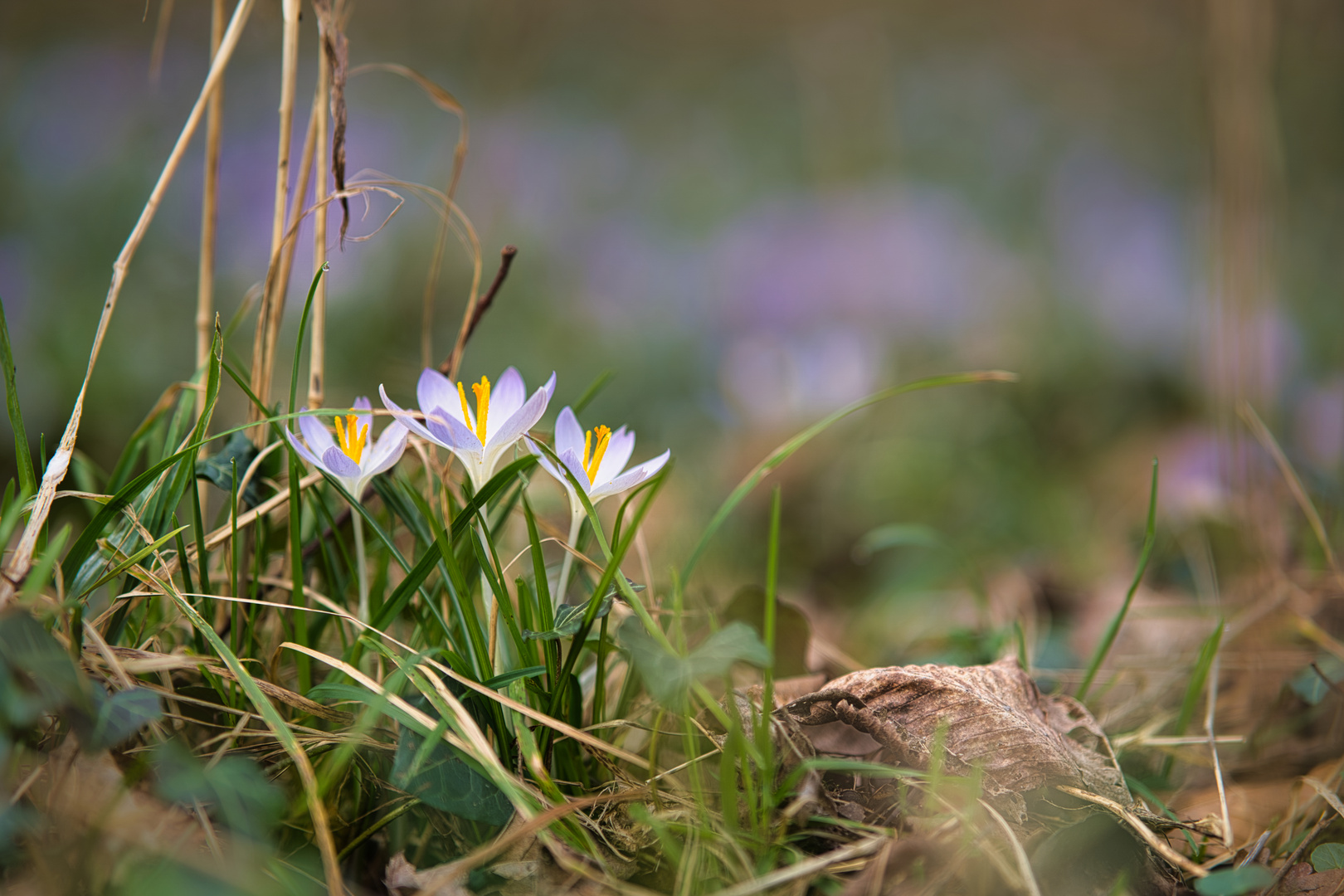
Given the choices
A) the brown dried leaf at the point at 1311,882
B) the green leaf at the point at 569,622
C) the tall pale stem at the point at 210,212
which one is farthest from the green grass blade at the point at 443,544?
the brown dried leaf at the point at 1311,882

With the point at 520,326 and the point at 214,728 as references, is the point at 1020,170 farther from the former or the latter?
the point at 214,728

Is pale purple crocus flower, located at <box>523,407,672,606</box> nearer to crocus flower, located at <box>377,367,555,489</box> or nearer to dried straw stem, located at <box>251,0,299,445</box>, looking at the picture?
crocus flower, located at <box>377,367,555,489</box>

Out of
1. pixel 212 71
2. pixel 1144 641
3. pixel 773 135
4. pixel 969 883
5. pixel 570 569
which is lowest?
pixel 1144 641

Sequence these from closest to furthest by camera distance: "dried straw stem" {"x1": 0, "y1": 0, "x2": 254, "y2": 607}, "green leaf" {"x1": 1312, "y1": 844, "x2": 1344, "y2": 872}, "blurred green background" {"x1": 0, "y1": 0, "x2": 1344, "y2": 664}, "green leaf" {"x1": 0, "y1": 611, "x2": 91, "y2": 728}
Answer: "green leaf" {"x1": 0, "y1": 611, "x2": 91, "y2": 728} → "dried straw stem" {"x1": 0, "y1": 0, "x2": 254, "y2": 607} → "green leaf" {"x1": 1312, "y1": 844, "x2": 1344, "y2": 872} → "blurred green background" {"x1": 0, "y1": 0, "x2": 1344, "y2": 664}

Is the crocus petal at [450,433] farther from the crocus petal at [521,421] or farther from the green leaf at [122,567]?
the green leaf at [122,567]

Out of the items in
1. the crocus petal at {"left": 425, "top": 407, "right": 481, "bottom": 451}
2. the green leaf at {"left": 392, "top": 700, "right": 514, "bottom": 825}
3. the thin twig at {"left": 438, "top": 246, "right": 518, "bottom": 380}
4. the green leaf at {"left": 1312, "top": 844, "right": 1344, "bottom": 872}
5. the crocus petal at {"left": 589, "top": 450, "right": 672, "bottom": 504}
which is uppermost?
the thin twig at {"left": 438, "top": 246, "right": 518, "bottom": 380}

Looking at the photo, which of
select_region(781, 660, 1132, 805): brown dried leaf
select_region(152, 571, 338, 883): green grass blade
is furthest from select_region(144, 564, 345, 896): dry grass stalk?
select_region(781, 660, 1132, 805): brown dried leaf

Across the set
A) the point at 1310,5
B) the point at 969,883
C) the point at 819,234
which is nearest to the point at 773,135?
the point at 819,234

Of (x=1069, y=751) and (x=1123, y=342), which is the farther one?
(x=1123, y=342)
